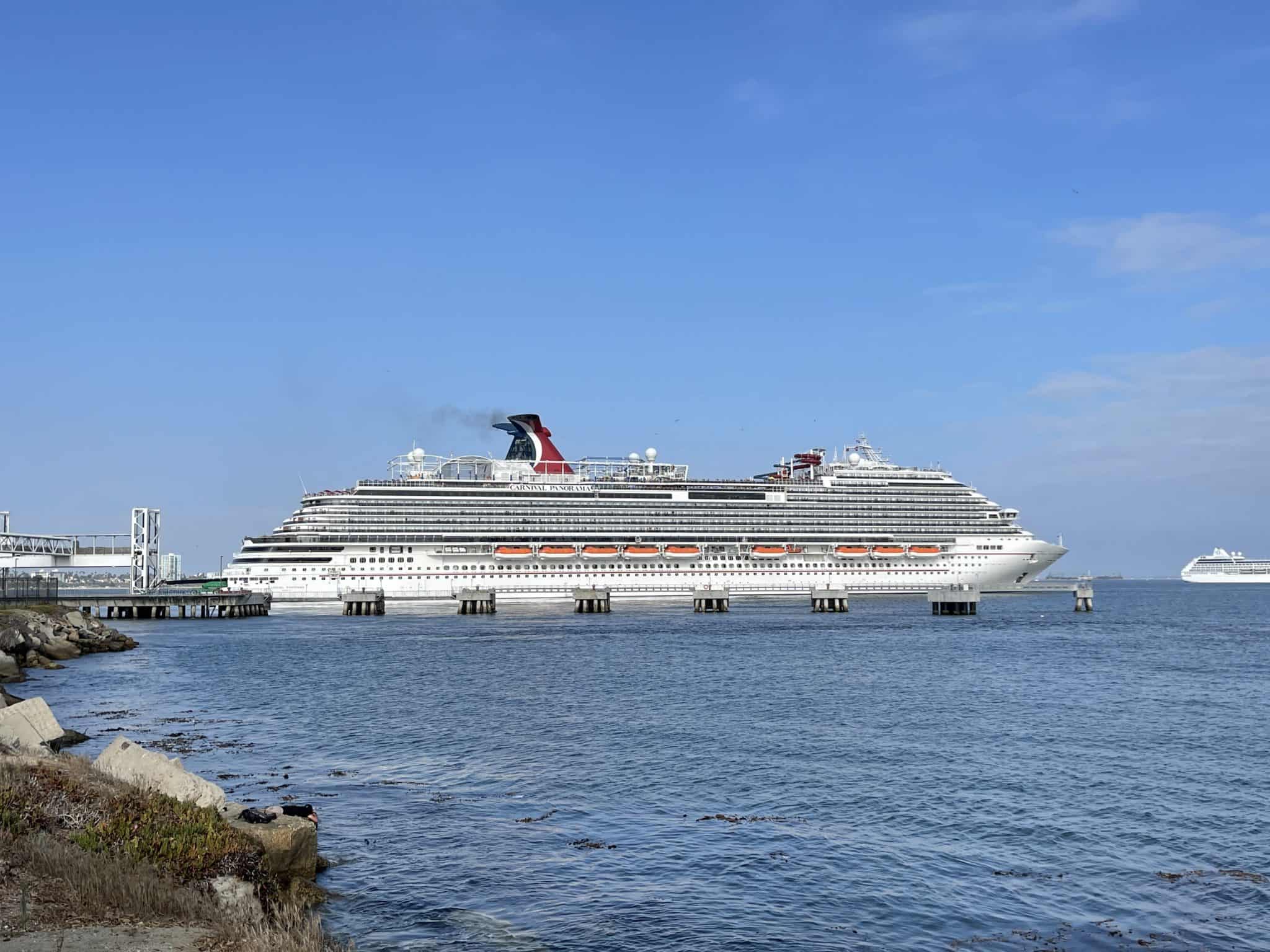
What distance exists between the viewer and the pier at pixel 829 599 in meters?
76.2

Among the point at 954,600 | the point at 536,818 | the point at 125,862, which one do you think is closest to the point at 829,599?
the point at 954,600

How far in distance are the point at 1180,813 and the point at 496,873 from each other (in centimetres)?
1090

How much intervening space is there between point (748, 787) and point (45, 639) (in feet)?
116

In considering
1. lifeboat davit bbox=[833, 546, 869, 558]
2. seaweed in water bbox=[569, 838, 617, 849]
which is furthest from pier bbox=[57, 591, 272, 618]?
seaweed in water bbox=[569, 838, 617, 849]

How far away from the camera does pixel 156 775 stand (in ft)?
45.7

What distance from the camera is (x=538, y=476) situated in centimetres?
9250

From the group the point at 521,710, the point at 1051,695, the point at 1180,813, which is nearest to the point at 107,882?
the point at 1180,813

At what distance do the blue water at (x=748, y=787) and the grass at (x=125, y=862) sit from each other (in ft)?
5.38

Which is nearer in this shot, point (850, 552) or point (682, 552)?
point (682, 552)

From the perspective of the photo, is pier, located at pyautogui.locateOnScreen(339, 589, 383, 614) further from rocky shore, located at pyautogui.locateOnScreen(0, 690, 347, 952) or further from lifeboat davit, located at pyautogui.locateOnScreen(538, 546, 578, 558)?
rocky shore, located at pyautogui.locateOnScreen(0, 690, 347, 952)

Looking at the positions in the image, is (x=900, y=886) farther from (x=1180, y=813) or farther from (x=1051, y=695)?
(x=1051, y=695)

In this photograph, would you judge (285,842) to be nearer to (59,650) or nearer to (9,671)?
(9,671)

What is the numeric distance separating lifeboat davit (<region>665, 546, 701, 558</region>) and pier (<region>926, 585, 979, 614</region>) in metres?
22.6

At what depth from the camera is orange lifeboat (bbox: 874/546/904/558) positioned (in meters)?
97.0
